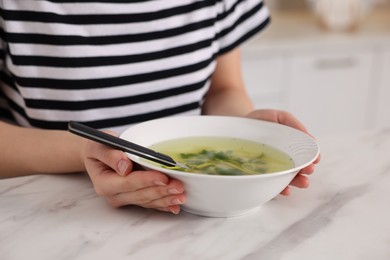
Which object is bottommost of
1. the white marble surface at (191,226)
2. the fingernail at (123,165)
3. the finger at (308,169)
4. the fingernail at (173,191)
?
the white marble surface at (191,226)

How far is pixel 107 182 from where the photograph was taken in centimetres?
74

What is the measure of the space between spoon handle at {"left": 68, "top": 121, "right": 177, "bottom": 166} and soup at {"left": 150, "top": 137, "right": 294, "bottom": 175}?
0.10ft

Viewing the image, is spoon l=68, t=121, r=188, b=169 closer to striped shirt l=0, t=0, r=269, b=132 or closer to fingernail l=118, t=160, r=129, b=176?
fingernail l=118, t=160, r=129, b=176

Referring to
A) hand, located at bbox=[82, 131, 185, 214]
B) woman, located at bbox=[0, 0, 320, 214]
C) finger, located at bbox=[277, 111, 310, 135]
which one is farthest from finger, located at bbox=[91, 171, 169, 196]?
finger, located at bbox=[277, 111, 310, 135]

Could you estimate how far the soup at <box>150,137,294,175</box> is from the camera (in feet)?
2.47

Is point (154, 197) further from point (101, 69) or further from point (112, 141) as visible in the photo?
point (101, 69)

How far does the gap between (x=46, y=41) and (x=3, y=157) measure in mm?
230

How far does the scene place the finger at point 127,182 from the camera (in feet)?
2.30

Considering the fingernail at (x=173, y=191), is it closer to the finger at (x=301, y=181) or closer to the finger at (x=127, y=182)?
the finger at (x=127, y=182)

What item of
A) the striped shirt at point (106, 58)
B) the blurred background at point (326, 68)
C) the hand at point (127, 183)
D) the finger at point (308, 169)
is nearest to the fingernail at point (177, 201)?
the hand at point (127, 183)

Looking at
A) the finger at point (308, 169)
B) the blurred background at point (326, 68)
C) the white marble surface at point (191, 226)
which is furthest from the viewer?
the blurred background at point (326, 68)

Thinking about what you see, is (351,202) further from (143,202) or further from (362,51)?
(362,51)

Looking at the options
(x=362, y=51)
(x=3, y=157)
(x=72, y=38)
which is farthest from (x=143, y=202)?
(x=362, y=51)

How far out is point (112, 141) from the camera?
713 millimetres
